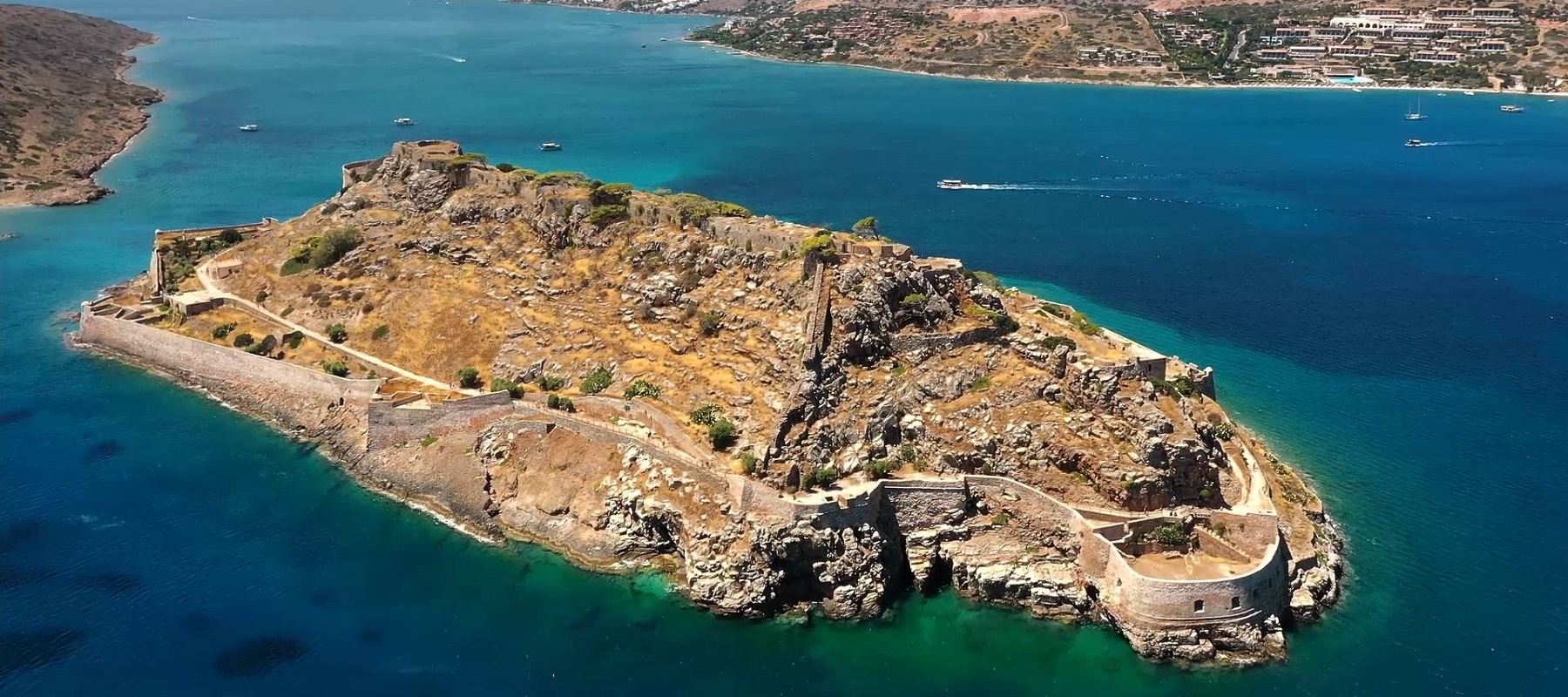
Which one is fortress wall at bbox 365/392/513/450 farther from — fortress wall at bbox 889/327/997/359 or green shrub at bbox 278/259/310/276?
green shrub at bbox 278/259/310/276

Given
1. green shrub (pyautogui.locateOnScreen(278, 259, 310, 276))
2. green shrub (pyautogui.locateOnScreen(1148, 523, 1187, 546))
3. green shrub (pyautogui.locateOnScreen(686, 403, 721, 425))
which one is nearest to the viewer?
green shrub (pyautogui.locateOnScreen(1148, 523, 1187, 546))

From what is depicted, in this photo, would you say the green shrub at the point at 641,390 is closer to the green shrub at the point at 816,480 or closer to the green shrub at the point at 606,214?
the green shrub at the point at 816,480

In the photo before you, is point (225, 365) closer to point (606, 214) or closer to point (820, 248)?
point (606, 214)

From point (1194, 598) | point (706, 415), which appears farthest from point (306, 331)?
point (1194, 598)

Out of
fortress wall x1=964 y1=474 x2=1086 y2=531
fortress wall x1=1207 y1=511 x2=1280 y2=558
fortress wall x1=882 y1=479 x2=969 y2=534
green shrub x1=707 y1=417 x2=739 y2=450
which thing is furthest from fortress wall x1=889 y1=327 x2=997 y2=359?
fortress wall x1=1207 y1=511 x2=1280 y2=558

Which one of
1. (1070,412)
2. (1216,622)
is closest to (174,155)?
(1070,412)

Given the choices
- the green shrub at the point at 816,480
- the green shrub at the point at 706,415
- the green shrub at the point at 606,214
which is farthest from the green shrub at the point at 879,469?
the green shrub at the point at 606,214

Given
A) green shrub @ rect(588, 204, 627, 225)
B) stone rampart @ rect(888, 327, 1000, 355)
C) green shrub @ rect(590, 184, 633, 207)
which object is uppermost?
green shrub @ rect(590, 184, 633, 207)

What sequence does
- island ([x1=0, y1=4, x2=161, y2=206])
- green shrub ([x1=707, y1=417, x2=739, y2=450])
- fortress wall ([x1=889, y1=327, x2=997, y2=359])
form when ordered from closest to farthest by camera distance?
green shrub ([x1=707, y1=417, x2=739, y2=450])
fortress wall ([x1=889, y1=327, x2=997, y2=359])
island ([x1=0, y1=4, x2=161, y2=206])
